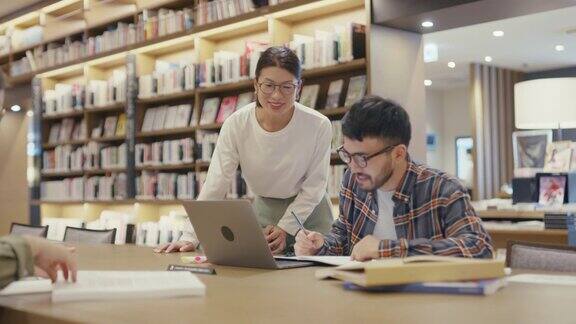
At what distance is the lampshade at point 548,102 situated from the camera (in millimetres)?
5305

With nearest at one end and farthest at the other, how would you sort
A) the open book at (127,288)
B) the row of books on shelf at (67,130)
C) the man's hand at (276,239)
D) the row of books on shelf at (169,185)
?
1. the open book at (127,288)
2. the man's hand at (276,239)
3. the row of books on shelf at (169,185)
4. the row of books on shelf at (67,130)

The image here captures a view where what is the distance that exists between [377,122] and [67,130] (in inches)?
261

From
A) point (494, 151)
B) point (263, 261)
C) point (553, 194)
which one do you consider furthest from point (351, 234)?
point (494, 151)

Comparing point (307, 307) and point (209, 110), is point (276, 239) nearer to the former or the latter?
point (307, 307)

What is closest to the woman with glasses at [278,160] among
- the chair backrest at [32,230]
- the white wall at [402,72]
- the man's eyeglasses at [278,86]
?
the man's eyeglasses at [278,86]

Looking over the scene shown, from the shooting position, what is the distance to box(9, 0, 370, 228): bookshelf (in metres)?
5.34

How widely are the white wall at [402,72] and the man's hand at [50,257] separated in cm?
350

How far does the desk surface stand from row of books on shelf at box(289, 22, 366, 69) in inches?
134

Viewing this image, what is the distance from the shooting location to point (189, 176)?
6230 mm

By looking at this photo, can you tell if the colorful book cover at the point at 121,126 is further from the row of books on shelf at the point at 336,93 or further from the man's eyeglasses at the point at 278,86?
the man's eyeglasses at the point at 278,86

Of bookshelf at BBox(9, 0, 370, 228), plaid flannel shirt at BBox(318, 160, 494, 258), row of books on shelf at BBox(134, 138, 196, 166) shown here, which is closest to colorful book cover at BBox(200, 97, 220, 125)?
bookshelf at BBox(9, 0, 370, 228)

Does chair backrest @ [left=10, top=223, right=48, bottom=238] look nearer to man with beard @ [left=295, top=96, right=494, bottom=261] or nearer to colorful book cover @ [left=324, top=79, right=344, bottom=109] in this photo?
colorful book cover @ [left=324, top=79, right=344, bottom=109]

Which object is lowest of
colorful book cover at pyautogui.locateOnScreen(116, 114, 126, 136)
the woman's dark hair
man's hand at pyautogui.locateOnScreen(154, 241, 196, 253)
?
man's hand at pyautogui.locateOnScreen(154, 241, 196, 253)

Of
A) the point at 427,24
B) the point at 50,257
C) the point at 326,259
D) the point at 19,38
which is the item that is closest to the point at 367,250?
the point at 326,259
